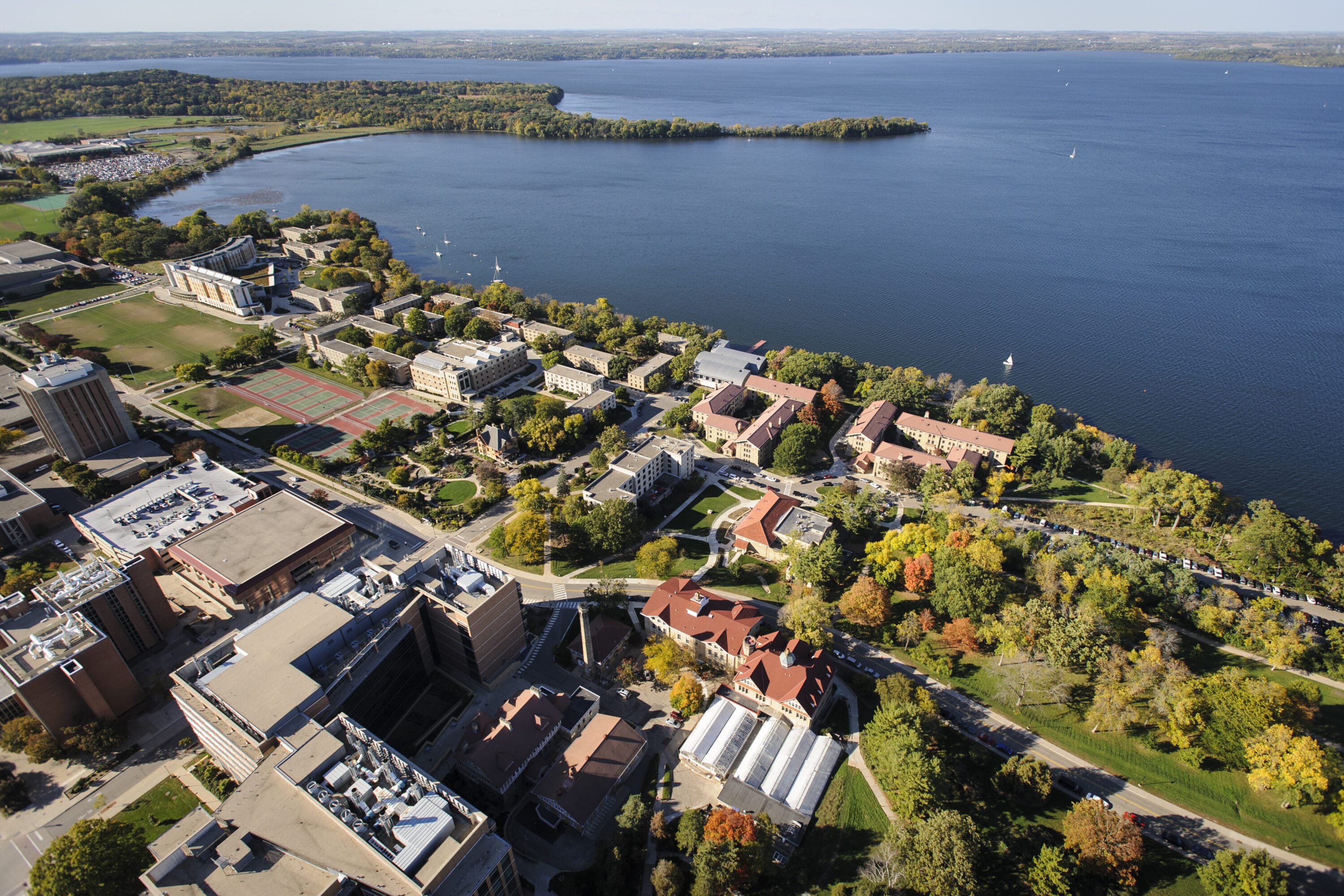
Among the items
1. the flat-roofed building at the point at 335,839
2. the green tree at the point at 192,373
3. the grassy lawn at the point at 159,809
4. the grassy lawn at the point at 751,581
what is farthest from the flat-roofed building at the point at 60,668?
the green tree at the point at 192,373

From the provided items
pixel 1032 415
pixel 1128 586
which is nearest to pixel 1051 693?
pixel 1128 586

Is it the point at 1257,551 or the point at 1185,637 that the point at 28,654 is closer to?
the point at 1185,637

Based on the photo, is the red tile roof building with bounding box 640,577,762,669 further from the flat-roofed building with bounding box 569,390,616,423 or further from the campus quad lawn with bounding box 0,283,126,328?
the campus quad lawn with bounding box 0,283,126,328

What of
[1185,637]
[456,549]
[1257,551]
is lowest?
[1185,637]

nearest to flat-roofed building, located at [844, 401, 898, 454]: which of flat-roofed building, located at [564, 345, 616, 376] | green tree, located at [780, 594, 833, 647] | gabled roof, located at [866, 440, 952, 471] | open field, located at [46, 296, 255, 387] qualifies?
gabled roof, located at [866, 440, 952, 471]

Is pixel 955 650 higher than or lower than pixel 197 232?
lower

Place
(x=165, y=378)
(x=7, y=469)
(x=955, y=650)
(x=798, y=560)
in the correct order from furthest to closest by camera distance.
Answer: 1. (x=165, y=378)
2. (x=7, y=469)
3. (x=798, y=560)
4. (x=955, y=650)

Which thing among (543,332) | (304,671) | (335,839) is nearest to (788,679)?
(335,839)

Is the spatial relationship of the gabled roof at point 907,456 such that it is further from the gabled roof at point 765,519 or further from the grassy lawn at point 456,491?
the grassy lawn at point 456,491
